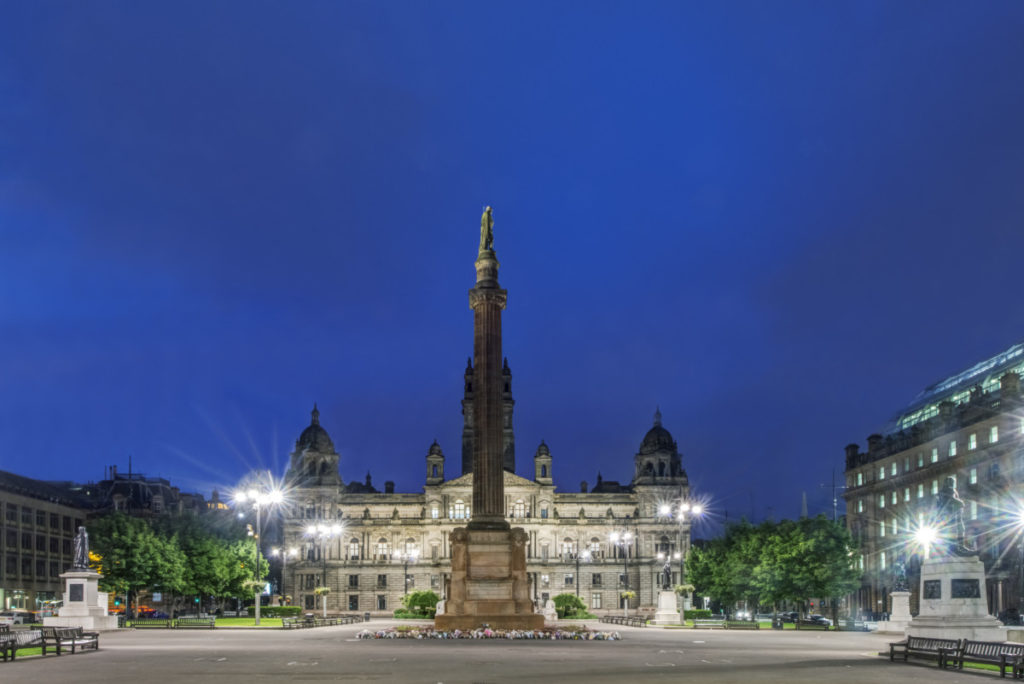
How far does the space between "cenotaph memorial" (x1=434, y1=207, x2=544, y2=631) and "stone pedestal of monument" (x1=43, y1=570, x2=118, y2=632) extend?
1962 centimetres

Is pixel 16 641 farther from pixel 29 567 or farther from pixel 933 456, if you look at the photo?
pixel 933 456

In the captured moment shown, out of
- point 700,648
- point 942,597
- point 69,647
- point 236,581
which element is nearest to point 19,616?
point 236,581

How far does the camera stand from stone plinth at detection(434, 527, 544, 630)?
179 feet

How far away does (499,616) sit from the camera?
5459 centimetres

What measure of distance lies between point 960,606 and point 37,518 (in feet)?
351

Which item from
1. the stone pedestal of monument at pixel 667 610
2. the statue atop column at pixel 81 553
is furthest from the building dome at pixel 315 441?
the statue atop column at pixel 81 553

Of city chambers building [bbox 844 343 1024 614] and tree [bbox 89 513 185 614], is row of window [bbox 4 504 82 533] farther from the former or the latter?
city chambers building [bbox 844 343 1024 614]

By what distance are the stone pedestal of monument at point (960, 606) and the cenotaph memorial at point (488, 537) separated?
2158 cm

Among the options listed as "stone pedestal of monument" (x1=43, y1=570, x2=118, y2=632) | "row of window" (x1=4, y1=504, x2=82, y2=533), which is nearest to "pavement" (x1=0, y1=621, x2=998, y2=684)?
"stone pedestal of monument" (x1=43, y1=570, x2=118, y2=632)

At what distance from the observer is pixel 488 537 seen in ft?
187

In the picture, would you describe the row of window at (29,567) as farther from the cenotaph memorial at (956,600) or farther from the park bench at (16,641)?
the cenotaph memorial at (956,600)

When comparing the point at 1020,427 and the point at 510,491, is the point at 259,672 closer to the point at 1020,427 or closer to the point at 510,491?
the point at 1020,427

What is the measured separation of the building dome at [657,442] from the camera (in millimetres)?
166062

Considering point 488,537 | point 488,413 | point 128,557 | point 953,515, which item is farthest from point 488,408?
point 128,557
